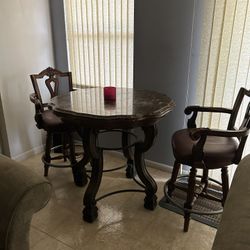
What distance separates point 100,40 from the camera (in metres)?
2.55

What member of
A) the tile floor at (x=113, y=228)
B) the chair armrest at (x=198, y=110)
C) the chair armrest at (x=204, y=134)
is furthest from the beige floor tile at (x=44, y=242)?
the chair armrest at (x=198, y=110)

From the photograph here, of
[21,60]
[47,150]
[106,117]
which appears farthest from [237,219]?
[21,60]

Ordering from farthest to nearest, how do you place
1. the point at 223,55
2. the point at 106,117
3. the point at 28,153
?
the point at 28,153, the point at 223,55, the point at 106,117

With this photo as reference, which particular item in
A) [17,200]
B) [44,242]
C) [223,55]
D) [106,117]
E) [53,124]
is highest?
[223,55]

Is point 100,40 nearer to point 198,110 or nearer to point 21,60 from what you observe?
point 21,60

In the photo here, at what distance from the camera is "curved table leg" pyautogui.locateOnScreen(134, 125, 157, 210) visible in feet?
5.72

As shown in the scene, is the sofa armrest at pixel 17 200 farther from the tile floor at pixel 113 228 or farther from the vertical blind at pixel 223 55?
the vertical blind at pixel 223 55

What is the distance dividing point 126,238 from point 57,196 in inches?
29.6

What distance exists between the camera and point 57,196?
2.13 metres

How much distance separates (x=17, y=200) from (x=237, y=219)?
2.52 ft

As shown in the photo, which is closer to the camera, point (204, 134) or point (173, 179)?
point (204, 134)

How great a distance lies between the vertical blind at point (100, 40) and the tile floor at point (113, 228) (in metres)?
1.17

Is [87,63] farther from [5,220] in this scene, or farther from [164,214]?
[5,220]

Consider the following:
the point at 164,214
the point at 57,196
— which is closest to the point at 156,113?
the point at 164,214
